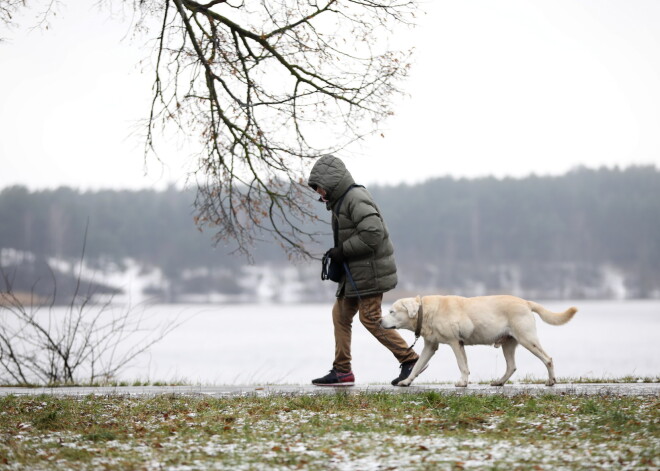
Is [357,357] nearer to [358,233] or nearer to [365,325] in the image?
[365,325]

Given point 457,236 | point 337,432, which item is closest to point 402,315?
point 337,432

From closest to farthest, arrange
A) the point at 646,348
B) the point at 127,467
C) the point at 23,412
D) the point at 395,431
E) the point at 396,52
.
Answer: the point at 127,467 → the point at 395,431 → the point at 23,412 → the point at 396,52 → the point at 646,348

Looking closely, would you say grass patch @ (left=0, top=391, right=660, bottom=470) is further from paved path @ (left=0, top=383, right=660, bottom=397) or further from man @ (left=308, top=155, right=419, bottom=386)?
man @ (left=308, top=155, right=419, bottom=386)

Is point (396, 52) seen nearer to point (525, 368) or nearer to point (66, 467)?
point (66, 467)

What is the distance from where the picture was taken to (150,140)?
10.4m

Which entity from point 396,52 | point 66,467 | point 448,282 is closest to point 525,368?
point 396,52

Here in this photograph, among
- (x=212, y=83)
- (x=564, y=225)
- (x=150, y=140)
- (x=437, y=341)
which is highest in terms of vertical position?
(x=564, y=225)

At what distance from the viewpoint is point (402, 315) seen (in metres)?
8.27

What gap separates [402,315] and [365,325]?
1.40 feet

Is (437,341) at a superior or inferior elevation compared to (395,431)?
superior

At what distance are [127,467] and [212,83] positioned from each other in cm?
608

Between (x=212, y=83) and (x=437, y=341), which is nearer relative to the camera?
(x=437, y=341)

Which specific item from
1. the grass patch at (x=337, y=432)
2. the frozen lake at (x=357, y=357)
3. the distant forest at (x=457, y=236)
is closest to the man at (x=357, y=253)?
the grass patch at (x=337, y=432)

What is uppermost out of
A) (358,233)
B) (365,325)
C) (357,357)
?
(358,233)
